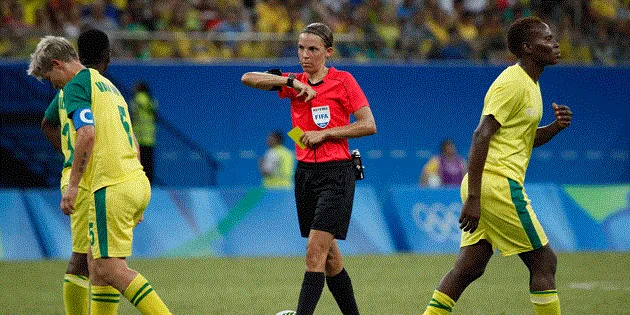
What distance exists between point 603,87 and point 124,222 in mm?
16863

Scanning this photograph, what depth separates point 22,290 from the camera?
37.3 feet

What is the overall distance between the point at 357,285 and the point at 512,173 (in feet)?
16.2

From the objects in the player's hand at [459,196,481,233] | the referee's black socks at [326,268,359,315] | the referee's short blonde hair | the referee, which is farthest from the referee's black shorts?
the referee's short blonde hair

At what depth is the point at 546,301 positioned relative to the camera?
711 cm

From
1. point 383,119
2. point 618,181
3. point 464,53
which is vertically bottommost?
point 618,181

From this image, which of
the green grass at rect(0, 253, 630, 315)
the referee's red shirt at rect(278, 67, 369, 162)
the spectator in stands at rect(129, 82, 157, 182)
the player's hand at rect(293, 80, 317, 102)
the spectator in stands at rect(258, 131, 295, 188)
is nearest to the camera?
the player's hand at rect(293, 80, 317, 102)

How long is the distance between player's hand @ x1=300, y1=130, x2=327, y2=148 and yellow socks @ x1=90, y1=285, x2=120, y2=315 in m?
1.75

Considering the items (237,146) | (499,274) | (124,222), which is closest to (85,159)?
(124,222)

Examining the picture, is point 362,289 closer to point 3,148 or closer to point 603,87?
point 3,148

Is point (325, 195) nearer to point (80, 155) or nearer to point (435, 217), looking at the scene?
point (80, 155)

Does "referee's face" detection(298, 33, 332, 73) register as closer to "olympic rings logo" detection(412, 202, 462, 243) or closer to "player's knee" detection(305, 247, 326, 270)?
"player's knee" detection(305, 247, 326, 270)

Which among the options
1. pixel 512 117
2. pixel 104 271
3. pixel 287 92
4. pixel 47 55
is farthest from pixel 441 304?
pixel 47 55

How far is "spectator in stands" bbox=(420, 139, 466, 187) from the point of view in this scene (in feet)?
62.2

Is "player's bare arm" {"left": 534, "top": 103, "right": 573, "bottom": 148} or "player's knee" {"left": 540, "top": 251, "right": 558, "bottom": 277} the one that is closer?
"player's knee" {"left": 540, "top": 251, "right": 558, "bottom": 277}
